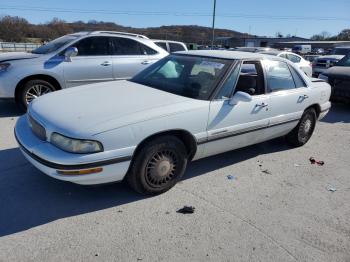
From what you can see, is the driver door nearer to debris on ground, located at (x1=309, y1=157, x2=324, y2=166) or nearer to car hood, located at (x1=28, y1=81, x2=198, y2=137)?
car hood, located at (x1=28, y1=81, x2=198, y2=137)

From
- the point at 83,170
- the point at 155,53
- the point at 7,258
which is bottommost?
the point at 7,258

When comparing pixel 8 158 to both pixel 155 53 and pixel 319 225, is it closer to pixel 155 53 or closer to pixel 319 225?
pixel 319 225

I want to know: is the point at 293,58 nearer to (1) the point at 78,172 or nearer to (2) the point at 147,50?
(2) the point at 147,50

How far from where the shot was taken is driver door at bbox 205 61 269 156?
402 cm

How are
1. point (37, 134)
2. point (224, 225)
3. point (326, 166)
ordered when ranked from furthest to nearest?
point (326, 166)
point (37, 134)
point (224, 225)

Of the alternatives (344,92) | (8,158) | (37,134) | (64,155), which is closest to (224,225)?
(64,155)

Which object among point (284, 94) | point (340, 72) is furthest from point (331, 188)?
point (340, 72)

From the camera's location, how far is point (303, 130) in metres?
5.63

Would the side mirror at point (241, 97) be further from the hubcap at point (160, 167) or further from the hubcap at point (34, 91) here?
the hubcap at point (34, 91)

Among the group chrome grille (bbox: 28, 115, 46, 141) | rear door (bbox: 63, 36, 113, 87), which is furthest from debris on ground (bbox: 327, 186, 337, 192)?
rear door (bbox: 63, 36, 113, 87)

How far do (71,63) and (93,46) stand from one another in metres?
0.67

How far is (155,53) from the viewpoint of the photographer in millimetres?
8008

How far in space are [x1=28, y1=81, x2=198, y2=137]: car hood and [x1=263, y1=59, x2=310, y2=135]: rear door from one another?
4.95 ft

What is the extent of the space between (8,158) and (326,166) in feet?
15.0
